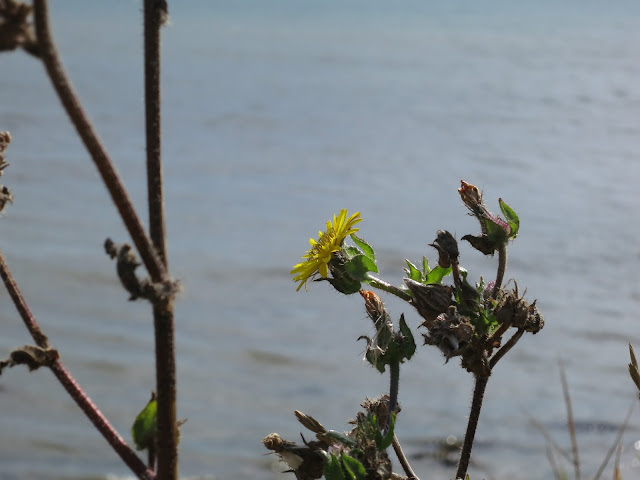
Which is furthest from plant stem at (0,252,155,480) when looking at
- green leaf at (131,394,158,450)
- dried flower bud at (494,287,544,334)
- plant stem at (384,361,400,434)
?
dried flower bud at (494,287,544,334)

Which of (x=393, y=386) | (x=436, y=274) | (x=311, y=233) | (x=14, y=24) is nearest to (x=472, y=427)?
(x=393, y=386)

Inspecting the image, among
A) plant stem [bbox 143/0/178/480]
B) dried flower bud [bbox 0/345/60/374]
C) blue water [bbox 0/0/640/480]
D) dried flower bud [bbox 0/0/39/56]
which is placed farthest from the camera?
blue water [bbox 0/0/640/480]

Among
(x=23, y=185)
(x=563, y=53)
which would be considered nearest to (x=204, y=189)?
(x=23, y=185)

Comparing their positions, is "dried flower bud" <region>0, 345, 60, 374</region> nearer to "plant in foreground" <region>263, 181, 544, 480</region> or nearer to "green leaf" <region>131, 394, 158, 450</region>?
"green leaf" <region>131, 394, 158, 450</region>

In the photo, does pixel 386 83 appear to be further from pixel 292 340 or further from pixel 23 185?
pixel 292 340

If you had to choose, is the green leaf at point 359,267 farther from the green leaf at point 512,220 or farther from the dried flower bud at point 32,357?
the dried flower bud at point 32,357

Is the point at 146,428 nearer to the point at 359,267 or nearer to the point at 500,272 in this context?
the point at 359,267
